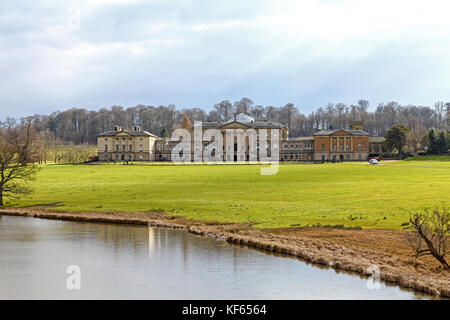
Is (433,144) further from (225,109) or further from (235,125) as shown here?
(225,109)

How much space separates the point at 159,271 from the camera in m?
18.1

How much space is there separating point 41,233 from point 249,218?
11106 millimetres

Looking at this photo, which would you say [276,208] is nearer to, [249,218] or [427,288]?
[249,218]

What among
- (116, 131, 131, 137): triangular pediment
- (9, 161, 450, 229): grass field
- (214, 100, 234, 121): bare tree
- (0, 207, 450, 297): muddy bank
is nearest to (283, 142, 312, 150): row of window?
(116, 131, 131, 137): triangular pediment

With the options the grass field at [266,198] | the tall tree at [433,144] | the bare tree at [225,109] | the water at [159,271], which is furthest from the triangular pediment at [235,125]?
the water at [159,271]

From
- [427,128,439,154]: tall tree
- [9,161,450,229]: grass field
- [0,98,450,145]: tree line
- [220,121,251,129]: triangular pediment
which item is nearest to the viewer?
[9,161,450,229]: grass field

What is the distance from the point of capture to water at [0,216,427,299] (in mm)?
15586

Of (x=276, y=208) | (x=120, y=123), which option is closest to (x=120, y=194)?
(x=276, y=208)

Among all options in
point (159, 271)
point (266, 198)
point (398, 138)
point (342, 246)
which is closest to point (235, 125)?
point (398, 138)

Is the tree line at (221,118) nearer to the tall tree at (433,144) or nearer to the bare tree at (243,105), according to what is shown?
the bare tree at (243,105)

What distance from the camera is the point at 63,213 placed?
32750 mm

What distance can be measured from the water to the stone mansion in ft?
342

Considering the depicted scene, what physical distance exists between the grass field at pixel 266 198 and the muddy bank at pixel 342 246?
78.9 inches

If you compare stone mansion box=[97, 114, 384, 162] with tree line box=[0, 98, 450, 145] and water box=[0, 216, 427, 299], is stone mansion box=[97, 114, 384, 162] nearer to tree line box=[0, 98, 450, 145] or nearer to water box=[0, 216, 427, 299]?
tree line box=[0, 98, 450, 145]
